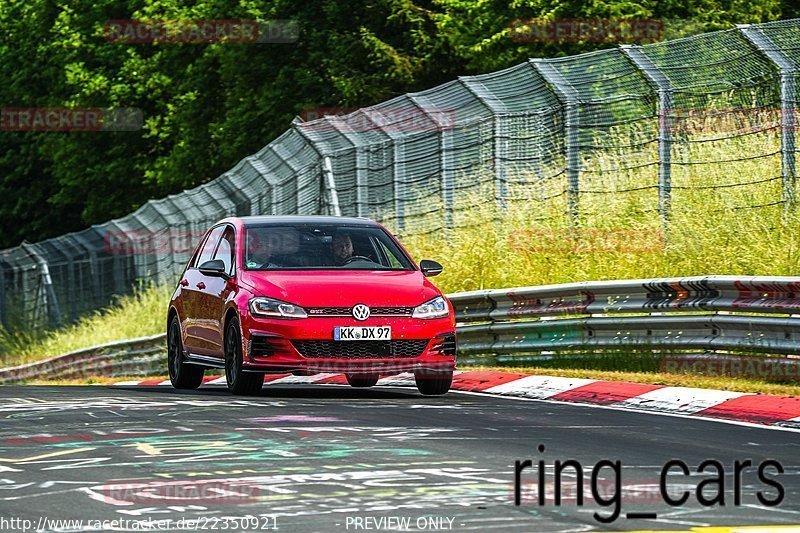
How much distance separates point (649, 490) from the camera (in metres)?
8.27

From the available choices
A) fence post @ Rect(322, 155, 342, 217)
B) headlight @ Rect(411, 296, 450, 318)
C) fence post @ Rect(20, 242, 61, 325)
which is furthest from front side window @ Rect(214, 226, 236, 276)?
fence post @ Rect(20, 242, 61, 325)

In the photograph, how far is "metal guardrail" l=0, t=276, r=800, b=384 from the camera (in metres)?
14.3

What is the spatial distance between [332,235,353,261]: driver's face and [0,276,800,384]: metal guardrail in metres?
2.54

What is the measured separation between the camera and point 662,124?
1906cm

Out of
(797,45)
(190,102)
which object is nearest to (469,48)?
(190,102)

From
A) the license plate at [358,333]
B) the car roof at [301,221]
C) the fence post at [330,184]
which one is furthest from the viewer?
the fence post at [330,184]

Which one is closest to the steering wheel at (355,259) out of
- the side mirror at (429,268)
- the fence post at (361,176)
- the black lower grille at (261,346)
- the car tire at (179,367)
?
the side mirror at (429,268)

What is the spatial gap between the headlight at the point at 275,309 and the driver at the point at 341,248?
118 cm

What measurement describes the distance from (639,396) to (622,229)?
6598 millimetres

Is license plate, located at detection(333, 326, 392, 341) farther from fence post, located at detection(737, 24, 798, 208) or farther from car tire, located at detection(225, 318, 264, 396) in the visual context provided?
fence post, located at detection(737, 24, 798, 208)

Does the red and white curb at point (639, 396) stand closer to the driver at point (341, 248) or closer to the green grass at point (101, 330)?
the driver at point (341, 248)

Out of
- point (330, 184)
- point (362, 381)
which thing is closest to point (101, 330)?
point (330, 184)

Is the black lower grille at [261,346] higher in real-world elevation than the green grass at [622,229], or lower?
lower

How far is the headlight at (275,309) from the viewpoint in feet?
46.8
